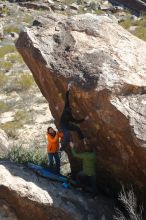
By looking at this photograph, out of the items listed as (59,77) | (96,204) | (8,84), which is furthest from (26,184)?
(8,84)

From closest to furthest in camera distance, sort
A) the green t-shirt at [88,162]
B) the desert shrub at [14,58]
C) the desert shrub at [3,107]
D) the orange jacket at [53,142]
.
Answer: the green t-shirt at [88,162], the orange jacket at [53,142], the desert shrub at [3,107], the desert shrub at [14,58]

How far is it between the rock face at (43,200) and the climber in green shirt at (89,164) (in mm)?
312

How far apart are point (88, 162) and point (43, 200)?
1085mm

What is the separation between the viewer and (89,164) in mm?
9172

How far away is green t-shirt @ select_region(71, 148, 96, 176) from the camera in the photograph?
9109 mm

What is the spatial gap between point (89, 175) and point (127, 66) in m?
2.17

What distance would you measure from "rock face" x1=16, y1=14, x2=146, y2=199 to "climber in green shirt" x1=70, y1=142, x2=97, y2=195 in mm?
191

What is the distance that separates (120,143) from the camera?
8.65m

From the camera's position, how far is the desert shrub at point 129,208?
28.1 feet

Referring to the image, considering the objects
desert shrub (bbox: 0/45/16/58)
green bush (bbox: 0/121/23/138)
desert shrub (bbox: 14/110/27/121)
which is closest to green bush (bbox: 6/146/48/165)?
green bush (bbox: 0/121/23/138)

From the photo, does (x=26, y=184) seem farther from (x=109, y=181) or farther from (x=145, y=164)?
(x=145, y=164)

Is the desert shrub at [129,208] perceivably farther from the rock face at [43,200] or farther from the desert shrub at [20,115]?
the desert shrub at [20,115]

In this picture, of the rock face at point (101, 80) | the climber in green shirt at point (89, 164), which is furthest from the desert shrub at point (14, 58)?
the climber in green shirt at point (89, 164)

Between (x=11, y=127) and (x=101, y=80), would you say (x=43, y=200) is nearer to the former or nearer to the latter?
(x=101, y=80)
